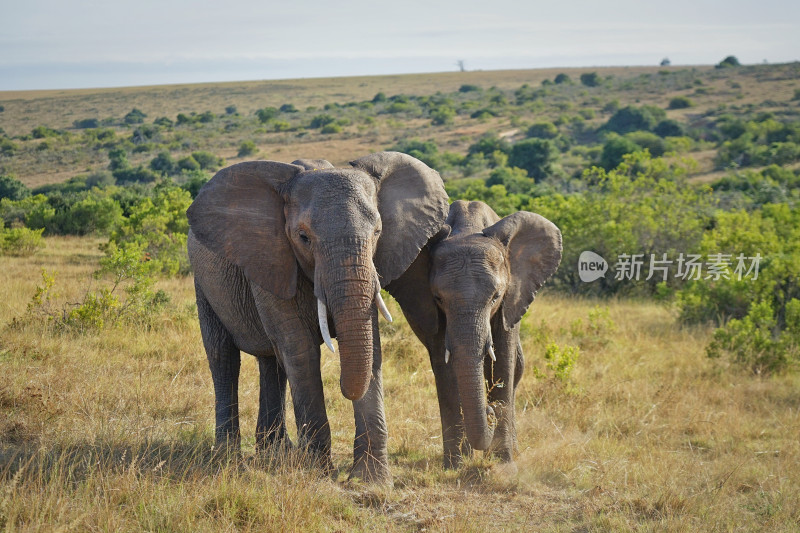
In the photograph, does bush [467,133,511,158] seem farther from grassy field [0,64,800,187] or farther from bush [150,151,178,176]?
bush [150,151,178,176]

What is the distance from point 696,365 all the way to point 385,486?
6.33m

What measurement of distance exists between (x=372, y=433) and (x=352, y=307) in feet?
3.58

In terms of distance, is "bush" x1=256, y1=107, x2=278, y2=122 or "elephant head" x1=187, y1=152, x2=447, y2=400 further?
"bush" x1=256, y1=107, x2=278, y2=122

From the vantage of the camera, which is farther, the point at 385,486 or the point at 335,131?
the point at 335,131

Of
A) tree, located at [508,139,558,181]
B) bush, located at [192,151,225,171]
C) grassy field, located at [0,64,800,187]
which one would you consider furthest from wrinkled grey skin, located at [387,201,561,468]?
bush, located at [192,151,225,171]

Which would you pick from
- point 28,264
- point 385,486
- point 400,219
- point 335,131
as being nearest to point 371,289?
point 400,219

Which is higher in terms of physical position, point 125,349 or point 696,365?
point 125,349

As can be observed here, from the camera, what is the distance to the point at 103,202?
754 inches

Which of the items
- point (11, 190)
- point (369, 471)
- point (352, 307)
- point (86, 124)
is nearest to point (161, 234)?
point (369, 471)

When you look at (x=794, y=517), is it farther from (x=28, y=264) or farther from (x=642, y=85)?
(x=642, y=85)

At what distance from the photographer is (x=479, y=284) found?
5.82 metres

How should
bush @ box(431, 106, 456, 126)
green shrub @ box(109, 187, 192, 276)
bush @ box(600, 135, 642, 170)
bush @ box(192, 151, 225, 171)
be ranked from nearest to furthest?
green shrub @ box(109, 187, 192, 276), bush @ box(600, 135, 642, 170), bush @ box(192, 151, 225, 171), bush @ box(431, 106, 456, 126)

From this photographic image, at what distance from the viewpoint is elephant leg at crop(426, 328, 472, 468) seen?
6.43 meters

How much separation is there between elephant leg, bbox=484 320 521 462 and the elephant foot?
3.72 feet
